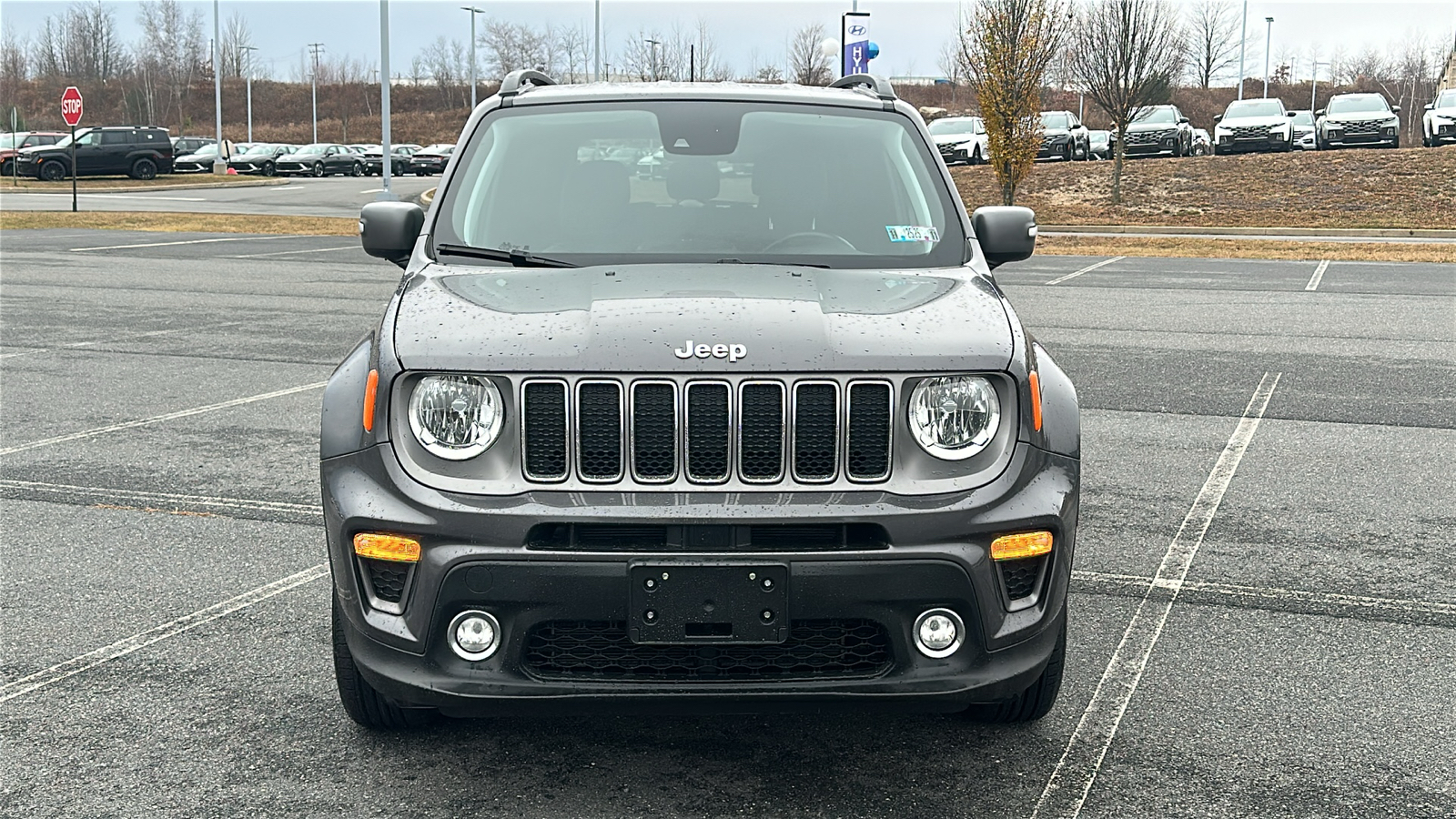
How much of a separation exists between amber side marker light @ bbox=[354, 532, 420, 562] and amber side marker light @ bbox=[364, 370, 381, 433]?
0.84 feet

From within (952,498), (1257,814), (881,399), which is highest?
(881,399)

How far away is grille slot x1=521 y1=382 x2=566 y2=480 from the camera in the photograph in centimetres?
337

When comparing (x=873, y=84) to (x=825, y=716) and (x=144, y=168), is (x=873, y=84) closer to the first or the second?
(x=825, y=716)

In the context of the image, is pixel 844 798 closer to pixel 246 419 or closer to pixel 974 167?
pixel 246 419

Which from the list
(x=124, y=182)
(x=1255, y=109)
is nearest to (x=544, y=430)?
(x=1255, y=109)

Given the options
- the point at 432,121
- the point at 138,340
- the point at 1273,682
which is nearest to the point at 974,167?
the point at 138,340

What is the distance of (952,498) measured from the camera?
11.1 ft

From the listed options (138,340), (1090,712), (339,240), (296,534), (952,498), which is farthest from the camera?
(339,240)

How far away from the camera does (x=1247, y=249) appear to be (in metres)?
23.9

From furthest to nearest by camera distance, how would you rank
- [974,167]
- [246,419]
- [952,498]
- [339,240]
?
[974,167], [339,240], [246,419], [952,498]

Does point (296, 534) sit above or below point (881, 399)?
below

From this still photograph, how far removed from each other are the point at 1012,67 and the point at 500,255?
26.2 metres

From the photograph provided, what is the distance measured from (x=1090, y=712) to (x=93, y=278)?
16.1 metres

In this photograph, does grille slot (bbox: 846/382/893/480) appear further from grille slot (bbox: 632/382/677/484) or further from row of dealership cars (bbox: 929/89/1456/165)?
row of dealership cars (bbox: 929/89/1456/165)
